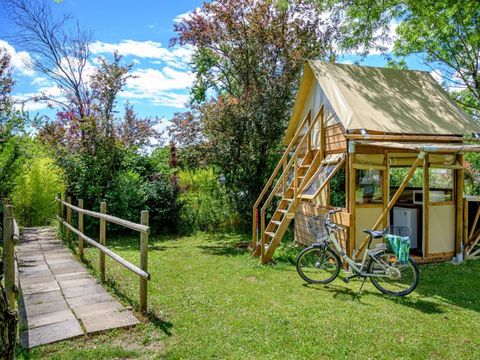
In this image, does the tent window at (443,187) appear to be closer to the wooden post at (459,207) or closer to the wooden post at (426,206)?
the wooden post at (459,207)

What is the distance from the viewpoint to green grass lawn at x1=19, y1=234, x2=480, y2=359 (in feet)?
12.5

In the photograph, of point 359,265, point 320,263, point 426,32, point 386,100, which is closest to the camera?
point 359,265

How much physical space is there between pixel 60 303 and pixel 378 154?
261 inches

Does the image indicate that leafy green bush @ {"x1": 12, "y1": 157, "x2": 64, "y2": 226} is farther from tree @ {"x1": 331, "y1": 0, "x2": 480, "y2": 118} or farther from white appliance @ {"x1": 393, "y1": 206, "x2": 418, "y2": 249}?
tree @ {"x1": 331, "y1": 0, "x2": 480, "y2": 118}

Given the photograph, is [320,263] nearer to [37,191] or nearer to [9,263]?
[9,263]

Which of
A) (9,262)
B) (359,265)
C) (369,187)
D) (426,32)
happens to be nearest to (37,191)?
(9,262)

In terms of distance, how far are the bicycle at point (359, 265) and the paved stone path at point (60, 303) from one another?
342 cm

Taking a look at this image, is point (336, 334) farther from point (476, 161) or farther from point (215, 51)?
point (476, 161)

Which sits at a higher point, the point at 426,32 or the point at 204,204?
the point at 426,32

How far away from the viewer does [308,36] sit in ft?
36.3

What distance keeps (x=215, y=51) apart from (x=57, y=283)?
8905 millimetres

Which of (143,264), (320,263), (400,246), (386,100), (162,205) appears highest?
(386,100)

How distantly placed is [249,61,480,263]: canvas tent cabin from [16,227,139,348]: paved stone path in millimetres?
3783

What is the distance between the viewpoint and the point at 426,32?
1311cm
